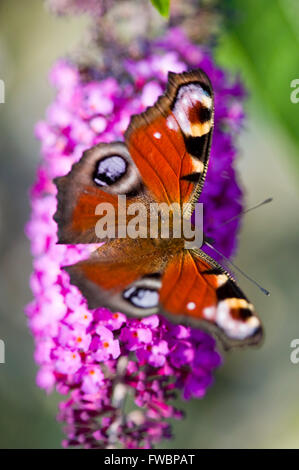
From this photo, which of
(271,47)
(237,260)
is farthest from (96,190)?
(237,260)

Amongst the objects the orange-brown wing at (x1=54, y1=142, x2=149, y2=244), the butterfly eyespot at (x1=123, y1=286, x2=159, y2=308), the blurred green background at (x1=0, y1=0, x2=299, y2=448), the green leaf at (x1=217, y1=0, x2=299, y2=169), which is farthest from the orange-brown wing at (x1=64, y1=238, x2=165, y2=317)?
the blurred green background at (x1=0, y1=0, x2=299, y2=448)

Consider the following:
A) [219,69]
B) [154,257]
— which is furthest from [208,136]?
[219,69]

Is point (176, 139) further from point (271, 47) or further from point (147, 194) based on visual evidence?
point (271, 47)

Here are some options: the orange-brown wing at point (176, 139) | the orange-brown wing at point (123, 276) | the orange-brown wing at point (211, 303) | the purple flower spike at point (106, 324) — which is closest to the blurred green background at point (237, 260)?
the purple flower spike at point (106, 324)

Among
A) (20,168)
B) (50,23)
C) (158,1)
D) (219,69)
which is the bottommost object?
(158,1)

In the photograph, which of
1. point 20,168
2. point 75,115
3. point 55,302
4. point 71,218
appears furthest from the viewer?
point 20,168
